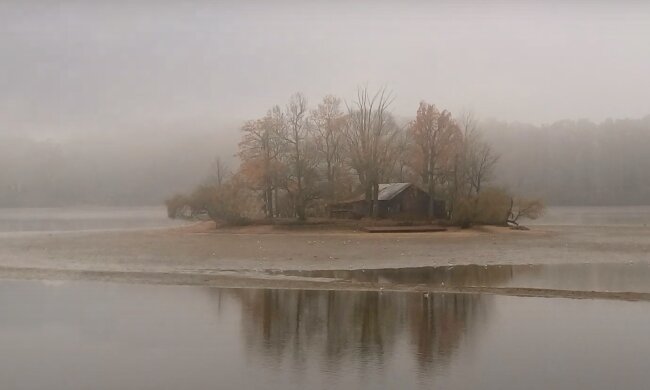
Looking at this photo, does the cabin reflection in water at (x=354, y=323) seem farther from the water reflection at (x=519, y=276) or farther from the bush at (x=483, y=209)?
the bush at (x=483, y=209)

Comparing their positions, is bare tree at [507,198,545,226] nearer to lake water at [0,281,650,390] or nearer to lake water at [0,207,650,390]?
lake water at [0,207,650,390]

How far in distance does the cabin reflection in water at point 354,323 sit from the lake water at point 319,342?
0.02 metres

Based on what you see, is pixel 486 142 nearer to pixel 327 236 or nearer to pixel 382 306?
pixel 327 236

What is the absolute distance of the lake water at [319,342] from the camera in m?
6.44

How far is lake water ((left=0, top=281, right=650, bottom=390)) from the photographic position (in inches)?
253

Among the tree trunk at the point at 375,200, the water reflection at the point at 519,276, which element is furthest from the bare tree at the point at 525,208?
the water reflection at the point at 519,276

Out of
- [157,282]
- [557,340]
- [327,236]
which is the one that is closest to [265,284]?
[157,282]

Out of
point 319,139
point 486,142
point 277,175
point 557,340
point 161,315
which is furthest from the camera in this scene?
point 486,142

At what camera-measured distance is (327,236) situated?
28953 mm

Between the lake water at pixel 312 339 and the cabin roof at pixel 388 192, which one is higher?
the cabin roof at pixel 388 192

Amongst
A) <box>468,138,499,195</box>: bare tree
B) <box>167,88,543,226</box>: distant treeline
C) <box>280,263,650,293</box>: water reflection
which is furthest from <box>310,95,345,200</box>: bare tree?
<box>280,263,650,293</box>: water reflection

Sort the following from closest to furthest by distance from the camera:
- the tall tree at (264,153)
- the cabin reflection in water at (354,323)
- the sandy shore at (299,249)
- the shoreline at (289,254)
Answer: the cabin reflection in water at (354,323), the shoreline at (289,254), the sandy shore at (299,249), the tall tree at (264,153)

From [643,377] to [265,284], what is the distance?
798 cm

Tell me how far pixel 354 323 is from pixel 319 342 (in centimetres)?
128
